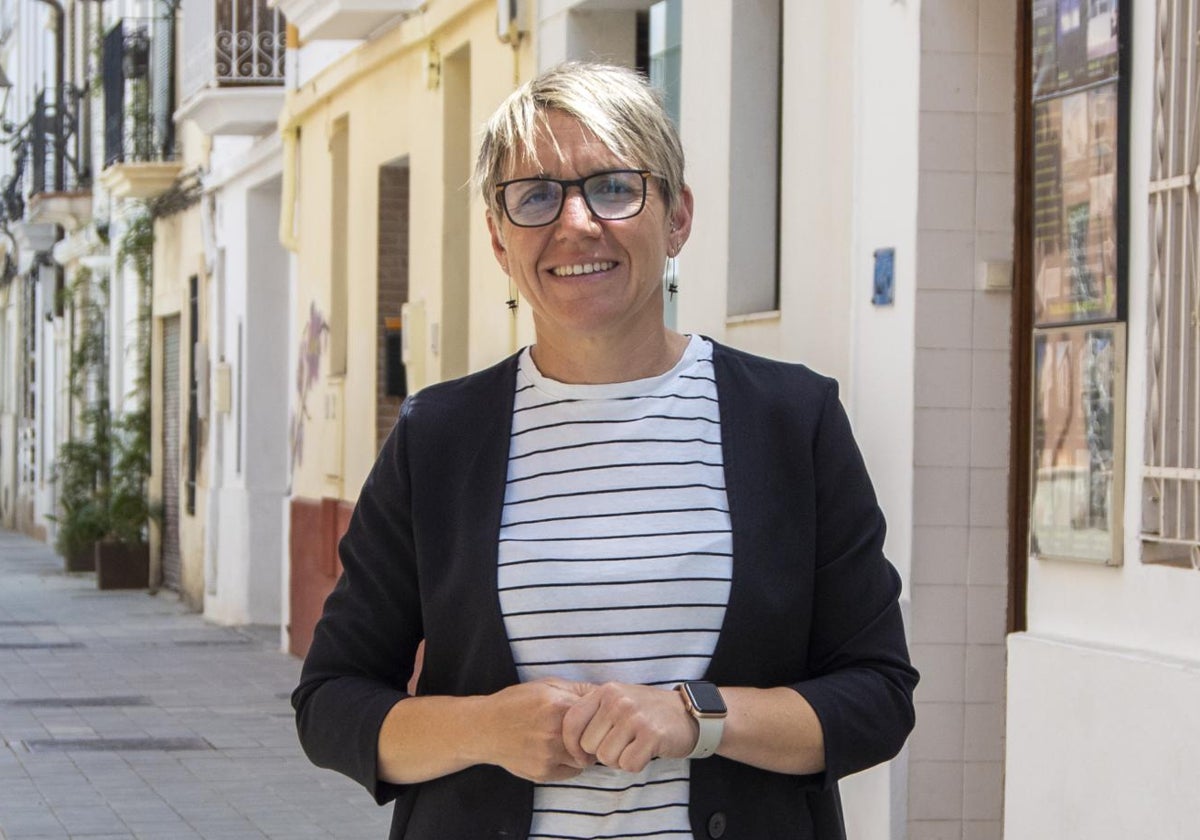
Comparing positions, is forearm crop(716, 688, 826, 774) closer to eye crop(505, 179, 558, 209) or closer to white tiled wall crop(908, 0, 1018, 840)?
eye crop(505, 179, 558, 209)

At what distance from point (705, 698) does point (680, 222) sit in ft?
2.02

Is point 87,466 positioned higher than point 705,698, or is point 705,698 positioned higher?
point 705,698

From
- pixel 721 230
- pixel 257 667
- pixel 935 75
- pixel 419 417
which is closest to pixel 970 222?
pixel 935 75

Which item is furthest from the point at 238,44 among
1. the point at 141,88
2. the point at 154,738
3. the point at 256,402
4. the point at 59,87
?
the point at 59,87

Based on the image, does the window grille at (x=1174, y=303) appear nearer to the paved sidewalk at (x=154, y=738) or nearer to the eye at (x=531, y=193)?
the eye at (x=531, y=193)

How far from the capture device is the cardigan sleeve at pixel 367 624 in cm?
264

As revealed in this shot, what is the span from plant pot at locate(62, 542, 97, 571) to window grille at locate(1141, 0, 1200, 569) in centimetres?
1960

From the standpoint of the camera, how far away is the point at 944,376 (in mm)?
7008

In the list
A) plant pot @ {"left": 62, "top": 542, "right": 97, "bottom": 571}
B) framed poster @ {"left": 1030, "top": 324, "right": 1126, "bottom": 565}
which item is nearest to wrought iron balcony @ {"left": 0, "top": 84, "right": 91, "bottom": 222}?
plant pot @ {"left": 62, "top": 542, "right": 97, "bottom": 571}

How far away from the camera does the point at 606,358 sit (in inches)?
104

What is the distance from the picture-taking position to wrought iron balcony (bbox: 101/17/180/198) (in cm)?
2208

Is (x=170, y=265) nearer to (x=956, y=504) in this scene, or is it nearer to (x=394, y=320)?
(x=394, y=320)

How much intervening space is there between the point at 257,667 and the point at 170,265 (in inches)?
323

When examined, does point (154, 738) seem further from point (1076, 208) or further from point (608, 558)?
point (608, 558)
